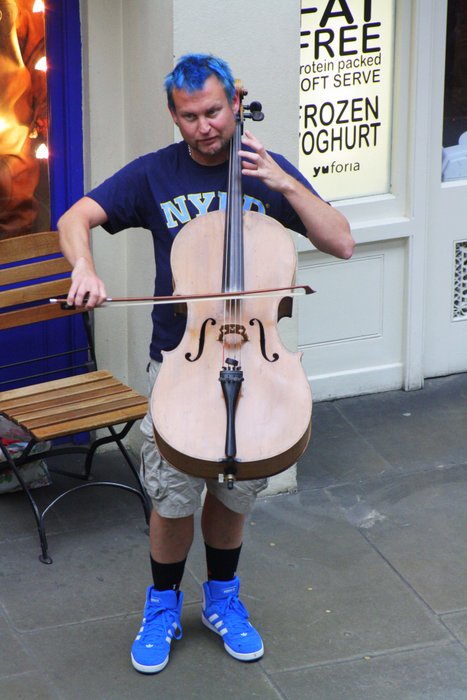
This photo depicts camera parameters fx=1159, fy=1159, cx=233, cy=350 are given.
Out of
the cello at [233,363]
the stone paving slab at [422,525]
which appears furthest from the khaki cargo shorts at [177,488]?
the stone paving slab at [422,525]

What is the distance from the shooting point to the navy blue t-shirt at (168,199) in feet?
11.5

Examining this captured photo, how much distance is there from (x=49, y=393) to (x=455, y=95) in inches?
99.7

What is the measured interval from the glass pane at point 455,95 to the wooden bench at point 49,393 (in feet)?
6.78

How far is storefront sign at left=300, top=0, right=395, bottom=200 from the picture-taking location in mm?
5305

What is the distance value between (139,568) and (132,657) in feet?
2.04

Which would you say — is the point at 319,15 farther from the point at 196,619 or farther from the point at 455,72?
the point at 196,619

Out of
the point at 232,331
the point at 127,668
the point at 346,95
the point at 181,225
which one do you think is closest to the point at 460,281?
the point at 346,95

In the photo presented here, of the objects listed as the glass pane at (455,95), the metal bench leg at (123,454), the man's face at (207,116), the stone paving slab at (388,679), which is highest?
the glass pane at (455,95)

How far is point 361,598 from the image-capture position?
4.11 m

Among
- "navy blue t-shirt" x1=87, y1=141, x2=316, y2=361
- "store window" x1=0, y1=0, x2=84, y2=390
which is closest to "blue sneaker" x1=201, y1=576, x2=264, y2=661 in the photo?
"navy blue t-shirt" x1=87, y1=141, x2=316, y2=361

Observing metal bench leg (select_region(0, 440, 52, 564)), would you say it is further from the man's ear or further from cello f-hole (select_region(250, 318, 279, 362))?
the man's ear

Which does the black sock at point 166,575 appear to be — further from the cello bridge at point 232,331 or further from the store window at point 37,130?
the store window at point 37,130

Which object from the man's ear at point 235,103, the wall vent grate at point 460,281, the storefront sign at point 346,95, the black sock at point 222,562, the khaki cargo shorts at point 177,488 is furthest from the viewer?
the wall vent grate at point 460,281

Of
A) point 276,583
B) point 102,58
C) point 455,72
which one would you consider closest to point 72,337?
point 102,58
